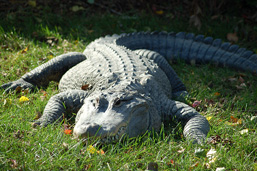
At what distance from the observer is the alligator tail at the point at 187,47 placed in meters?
5.25

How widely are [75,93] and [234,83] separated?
2644 millimetres

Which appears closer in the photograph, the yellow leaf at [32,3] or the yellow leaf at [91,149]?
the yellow leaf at [91,149]

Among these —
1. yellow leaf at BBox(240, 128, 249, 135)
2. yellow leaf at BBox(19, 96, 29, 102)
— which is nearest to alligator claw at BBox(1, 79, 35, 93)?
yellow leaf at BBox(19, 96, 29, 102)

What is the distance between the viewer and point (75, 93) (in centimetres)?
365

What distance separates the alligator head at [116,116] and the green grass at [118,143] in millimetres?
118

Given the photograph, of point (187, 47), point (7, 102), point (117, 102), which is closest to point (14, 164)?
point (117, 102)

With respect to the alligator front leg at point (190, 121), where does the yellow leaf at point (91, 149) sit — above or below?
above

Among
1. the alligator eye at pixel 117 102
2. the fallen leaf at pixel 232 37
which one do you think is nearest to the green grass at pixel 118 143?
the fallen leaf at pixel 232 37

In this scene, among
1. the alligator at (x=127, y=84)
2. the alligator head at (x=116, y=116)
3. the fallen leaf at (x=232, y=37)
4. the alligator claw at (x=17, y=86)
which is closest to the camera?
the alligator head at (x=116, y=116)

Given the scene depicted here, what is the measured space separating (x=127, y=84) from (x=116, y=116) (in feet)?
2.08

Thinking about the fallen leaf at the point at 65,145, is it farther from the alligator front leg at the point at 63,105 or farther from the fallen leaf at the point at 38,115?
the fallen leaf at the point at 38,115

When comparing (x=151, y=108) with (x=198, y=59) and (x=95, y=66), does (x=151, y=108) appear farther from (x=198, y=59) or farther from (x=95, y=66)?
(x=198, y=59)

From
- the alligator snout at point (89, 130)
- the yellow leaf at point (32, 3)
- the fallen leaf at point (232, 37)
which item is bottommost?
the alligator snout at point (89, 130)

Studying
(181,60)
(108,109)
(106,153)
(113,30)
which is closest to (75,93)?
(108,109)
